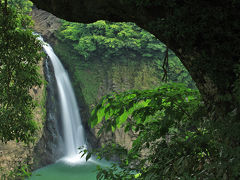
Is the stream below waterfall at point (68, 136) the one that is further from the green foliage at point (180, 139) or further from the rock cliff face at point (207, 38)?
the rock cliff face at point (207, 38)

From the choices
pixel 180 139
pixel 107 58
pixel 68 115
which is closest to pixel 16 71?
pixel 180 139

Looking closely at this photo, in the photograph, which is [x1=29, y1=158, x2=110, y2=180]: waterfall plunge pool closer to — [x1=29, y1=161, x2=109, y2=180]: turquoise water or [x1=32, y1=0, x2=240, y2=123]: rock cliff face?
[x1=29, y1=161, x2=109, y2=180]: turquoise water

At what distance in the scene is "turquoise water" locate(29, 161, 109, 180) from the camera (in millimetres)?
8484

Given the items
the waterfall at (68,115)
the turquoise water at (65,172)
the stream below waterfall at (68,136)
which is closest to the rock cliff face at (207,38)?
the turquoise water at (65,172)

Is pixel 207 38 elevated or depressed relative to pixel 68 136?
elevated

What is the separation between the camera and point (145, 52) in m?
14.9

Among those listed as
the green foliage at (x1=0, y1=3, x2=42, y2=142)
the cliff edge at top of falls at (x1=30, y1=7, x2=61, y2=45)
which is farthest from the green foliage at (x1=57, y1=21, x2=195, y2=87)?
the green foliage at (x1=0, y1=3, x2=42, y2=142)

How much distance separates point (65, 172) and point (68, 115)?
12.5ft

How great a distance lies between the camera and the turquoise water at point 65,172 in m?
8.48

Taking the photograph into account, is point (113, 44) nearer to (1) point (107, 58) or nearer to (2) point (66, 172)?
(1) point (107, 58)

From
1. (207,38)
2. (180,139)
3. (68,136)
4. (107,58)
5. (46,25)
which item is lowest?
(68,136)

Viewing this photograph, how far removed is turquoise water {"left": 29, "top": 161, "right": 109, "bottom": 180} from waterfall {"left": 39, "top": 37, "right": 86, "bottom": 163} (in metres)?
1.32

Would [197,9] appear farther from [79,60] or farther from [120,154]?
[79,60]

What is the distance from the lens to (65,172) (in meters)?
9.10
